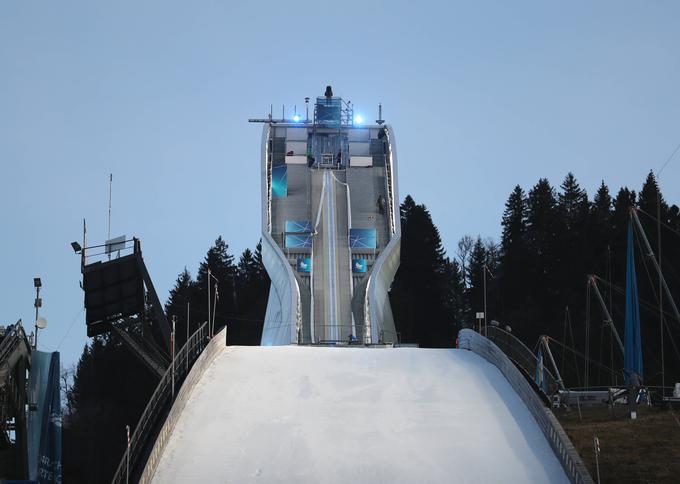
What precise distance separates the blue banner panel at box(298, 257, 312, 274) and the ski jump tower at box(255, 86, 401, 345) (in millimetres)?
36

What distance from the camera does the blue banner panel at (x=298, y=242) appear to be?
4697 centimetres

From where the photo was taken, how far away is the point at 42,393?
92.6 feet

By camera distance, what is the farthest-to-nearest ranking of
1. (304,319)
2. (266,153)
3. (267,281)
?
(267,281) < (266,153) < (304,319)

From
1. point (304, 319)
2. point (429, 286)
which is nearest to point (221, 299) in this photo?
point (429, 286)

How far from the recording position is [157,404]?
2645cm

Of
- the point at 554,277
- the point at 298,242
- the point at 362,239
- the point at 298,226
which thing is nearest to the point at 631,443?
the point at 362,239

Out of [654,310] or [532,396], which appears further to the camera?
[654,310]

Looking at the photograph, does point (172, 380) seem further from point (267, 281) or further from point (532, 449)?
point (267, 281)

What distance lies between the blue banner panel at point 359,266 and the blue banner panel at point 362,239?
0.80 meters

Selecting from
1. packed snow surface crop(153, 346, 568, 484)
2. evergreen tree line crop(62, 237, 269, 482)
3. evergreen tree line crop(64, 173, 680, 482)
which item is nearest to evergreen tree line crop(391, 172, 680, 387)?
evergreen tree line crop(64, 173, 680, 482)

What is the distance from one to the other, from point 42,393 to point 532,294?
1805 inches

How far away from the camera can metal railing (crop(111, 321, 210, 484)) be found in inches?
Answer: 931

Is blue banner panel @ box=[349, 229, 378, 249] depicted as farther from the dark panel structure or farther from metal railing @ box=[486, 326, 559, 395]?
metal railing @ box=[486, 326, 559, 395]

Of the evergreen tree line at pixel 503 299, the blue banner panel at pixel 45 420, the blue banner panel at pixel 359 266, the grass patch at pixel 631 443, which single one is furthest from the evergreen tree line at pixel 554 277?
the blue banner panel at pixel 45 420
